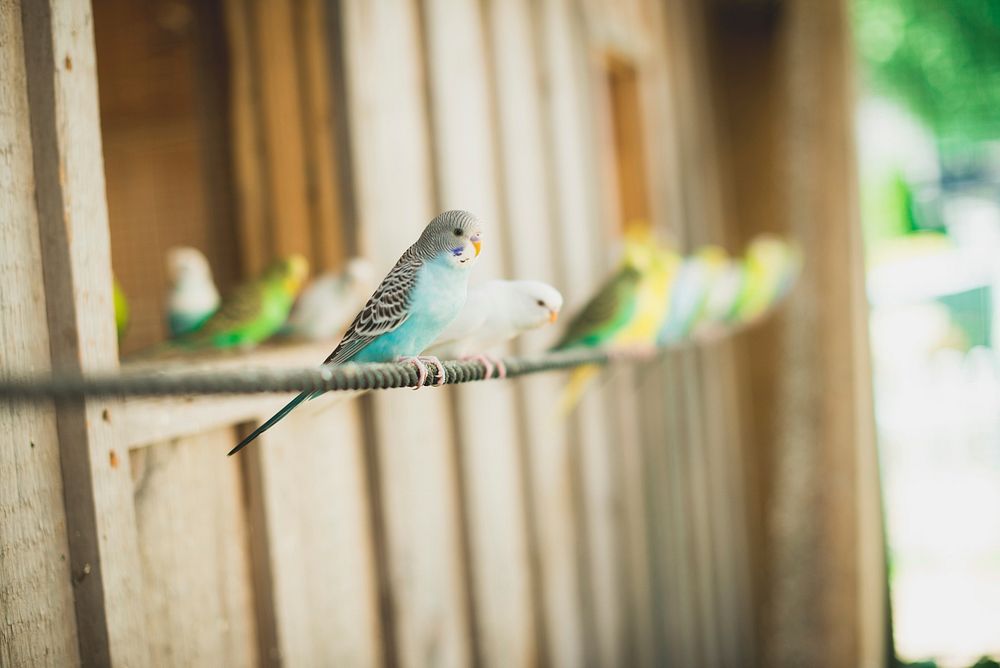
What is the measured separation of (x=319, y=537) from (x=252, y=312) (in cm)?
46

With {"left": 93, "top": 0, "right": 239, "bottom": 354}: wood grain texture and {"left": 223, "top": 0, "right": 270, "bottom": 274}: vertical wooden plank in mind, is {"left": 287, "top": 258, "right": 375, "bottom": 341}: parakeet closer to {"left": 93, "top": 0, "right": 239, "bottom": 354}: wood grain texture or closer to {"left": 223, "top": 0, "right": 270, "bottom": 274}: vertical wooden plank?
{"left": 223, "top": 0, "right": 270, "bottom": 274}: vertical wooden plank

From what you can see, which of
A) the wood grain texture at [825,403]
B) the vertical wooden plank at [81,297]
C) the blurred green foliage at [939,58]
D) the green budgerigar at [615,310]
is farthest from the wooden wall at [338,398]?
the blurred green foliage at [939,58]

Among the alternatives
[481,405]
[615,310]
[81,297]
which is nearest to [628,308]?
[615,310]

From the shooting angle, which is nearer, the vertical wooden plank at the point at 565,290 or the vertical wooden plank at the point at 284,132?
the vertical wooden plank at the point at 284,132

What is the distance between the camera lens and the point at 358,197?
176 cm

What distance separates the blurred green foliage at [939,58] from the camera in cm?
362

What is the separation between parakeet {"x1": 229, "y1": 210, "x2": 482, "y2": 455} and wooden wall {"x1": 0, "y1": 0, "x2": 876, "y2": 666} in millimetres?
307

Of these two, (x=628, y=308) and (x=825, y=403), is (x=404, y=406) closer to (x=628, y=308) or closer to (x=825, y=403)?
(x=628, y=308)

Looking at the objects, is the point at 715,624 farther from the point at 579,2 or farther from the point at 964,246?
the point at 579,2

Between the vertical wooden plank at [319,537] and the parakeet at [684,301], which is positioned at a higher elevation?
the parakeet at [684,301]

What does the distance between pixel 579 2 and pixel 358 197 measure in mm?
1468

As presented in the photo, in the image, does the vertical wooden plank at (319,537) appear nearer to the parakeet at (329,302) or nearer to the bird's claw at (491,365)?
the parakeet at (329,302)

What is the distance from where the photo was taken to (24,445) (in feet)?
3.32

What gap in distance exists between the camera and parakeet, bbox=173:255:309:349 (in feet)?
5.23
